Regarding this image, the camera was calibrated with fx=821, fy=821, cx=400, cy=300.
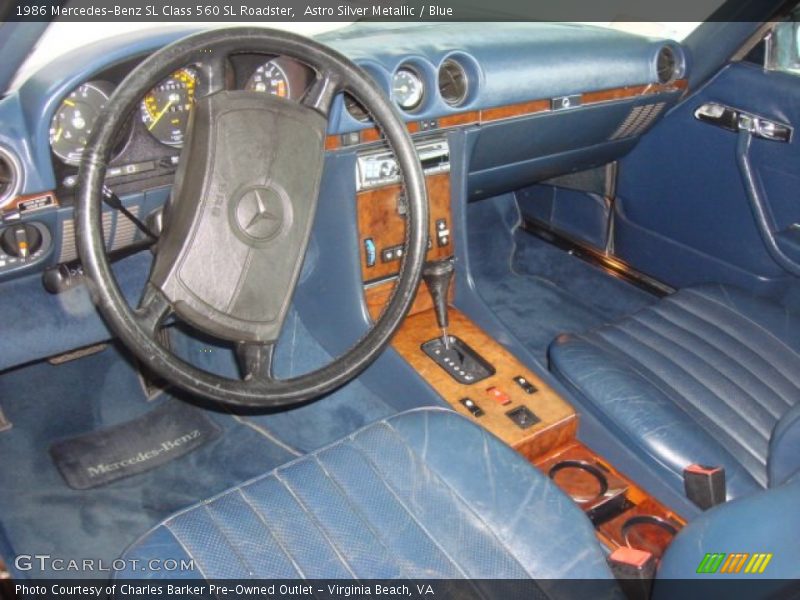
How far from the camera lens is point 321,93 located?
5.44 feet

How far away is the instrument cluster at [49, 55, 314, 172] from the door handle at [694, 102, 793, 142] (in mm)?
1566

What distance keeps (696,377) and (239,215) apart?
1312mm

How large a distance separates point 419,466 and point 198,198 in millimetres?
680

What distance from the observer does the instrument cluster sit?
172cm

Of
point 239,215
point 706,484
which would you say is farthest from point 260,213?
point 706,484

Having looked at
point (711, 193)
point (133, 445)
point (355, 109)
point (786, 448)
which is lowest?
point (133, 445)

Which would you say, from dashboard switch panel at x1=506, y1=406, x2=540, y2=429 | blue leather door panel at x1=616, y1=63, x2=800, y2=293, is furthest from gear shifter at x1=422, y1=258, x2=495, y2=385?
blue leather door panel at x1=616, y1=63, x2=800, y2=293

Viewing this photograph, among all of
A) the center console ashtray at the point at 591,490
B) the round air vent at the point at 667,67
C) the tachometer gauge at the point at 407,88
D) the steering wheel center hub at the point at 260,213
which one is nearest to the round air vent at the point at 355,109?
the tachometer gauge at the point at 407,88

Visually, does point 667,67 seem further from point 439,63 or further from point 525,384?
point 525,384

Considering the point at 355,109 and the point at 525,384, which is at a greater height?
the point at 355,109

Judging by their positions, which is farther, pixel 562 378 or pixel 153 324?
pixel 562 378

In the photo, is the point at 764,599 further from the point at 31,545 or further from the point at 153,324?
the point at 31,545

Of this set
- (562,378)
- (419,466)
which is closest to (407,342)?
(562,378)

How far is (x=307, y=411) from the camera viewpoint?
247cm
